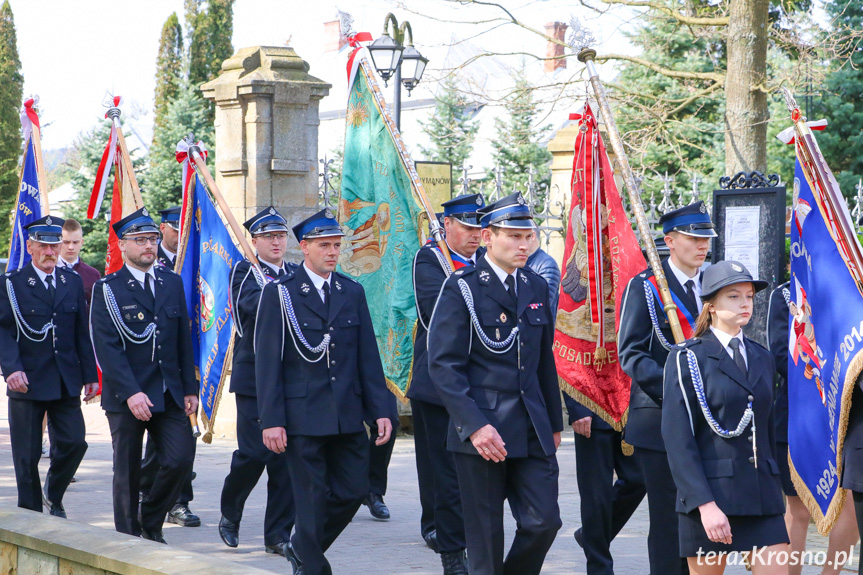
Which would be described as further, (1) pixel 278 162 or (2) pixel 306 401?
(1) pixel 278 162

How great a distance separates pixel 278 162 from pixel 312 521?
6154 mm

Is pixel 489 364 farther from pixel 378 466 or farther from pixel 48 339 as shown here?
pixel 48 339

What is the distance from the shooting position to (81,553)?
16.2ft

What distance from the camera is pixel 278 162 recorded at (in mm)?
11578

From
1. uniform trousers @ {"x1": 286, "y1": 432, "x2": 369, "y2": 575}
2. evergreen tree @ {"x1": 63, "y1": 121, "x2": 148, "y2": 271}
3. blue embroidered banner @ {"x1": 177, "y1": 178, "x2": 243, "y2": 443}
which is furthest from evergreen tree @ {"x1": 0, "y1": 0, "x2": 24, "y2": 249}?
uniform trousers @ {"x1": 286, "y1": 432, "x2": 369, "y2": 575}

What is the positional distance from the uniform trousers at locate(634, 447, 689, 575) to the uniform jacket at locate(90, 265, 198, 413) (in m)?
3.31

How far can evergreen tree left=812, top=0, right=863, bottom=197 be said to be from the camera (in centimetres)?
2223

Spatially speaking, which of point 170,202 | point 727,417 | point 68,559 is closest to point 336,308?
point 68,559

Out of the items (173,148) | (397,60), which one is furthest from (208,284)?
(173,148)

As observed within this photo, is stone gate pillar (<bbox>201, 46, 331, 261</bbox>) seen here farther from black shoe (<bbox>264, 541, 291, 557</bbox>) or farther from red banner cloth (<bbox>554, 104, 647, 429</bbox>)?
red banner cloth (<bbox>554, 104, 647, 429</bbox>)

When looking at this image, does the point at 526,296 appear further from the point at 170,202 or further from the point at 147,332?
the point at 170,202

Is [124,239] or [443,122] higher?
[443,122]

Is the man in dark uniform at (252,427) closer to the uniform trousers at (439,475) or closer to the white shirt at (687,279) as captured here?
the uniform trousers at (439,475)

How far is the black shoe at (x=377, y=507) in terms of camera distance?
329 inches
